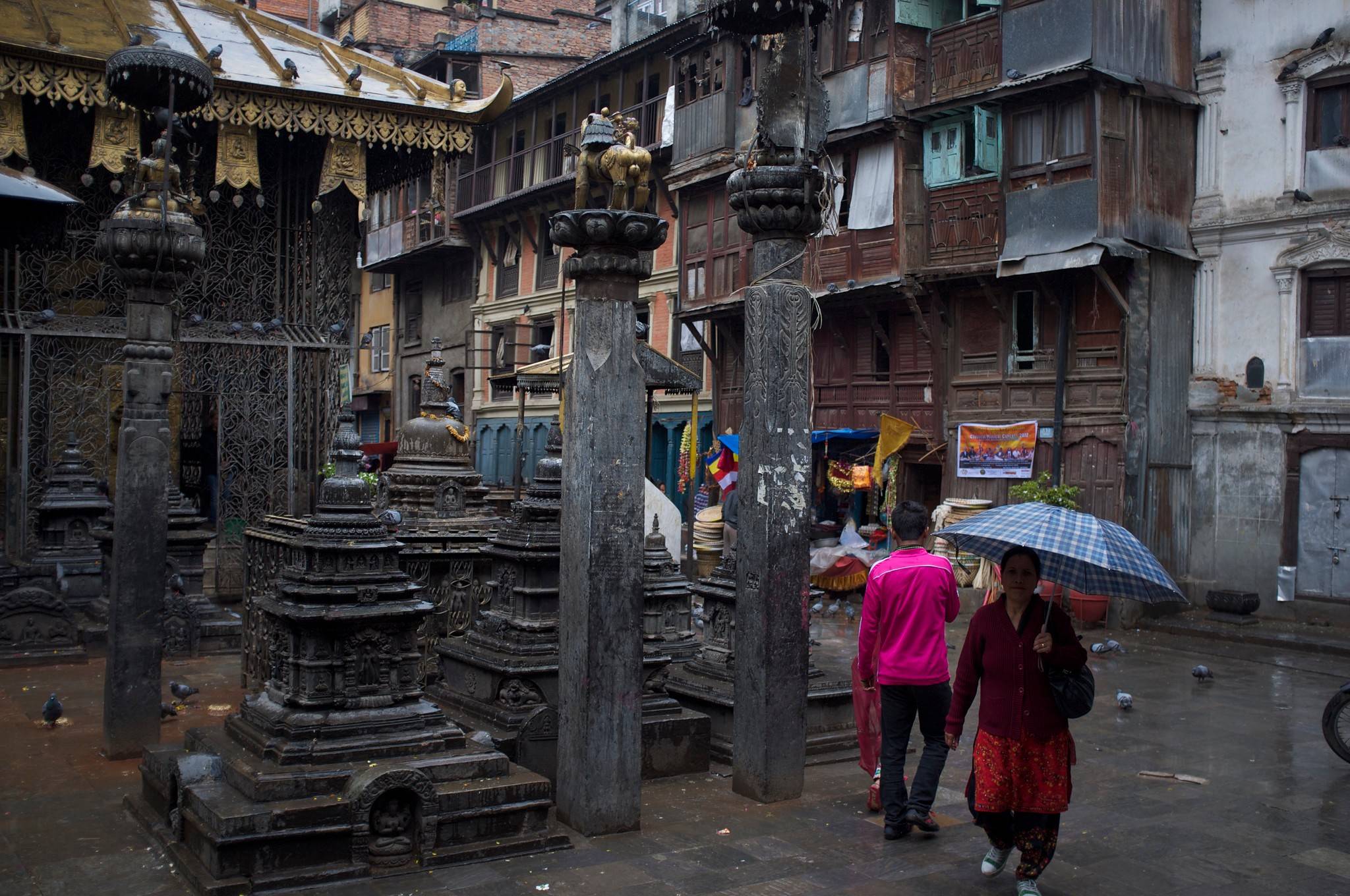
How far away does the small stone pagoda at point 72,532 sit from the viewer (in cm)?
1412

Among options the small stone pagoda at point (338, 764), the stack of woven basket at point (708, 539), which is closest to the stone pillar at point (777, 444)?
the small stone pagoda at point (338, 764)

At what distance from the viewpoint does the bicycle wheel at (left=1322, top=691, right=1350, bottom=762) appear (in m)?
9.26

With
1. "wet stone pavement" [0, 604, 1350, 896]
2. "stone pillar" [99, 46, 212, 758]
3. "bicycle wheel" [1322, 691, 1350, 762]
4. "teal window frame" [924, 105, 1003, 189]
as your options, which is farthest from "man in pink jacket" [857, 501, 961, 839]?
"teal window frame" [924, 105, 1003, 189]

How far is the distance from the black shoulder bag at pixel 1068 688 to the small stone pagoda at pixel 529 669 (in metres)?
3.22

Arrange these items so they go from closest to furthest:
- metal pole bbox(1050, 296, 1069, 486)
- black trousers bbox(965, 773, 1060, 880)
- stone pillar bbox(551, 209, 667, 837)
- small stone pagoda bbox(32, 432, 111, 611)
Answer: black trousers bbox(965, 773, 1060, 880)
stone pillar bbox(551, 209, 667, 837)
small stone pagoda bbox(32, 432, 111, 611)
metal pole bbox(1050, 296, 1069, 486)

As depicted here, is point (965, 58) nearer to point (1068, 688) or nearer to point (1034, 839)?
point (1068, 688)

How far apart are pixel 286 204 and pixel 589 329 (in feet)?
37.6

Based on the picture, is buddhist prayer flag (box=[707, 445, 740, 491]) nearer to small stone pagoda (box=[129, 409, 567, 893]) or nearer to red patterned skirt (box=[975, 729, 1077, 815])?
small stone pagoda (box=[129, 409, 567, 893])

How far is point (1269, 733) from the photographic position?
1088 centimetres

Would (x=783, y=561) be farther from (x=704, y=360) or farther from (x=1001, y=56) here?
(x=704, y=360)

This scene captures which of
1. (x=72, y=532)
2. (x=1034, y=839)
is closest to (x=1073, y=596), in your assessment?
(x=1034, y=839)

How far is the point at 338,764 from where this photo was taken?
662 centimetres

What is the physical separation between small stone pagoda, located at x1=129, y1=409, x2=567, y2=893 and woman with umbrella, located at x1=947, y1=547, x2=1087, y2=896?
2.46 m

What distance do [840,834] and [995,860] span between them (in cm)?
110
